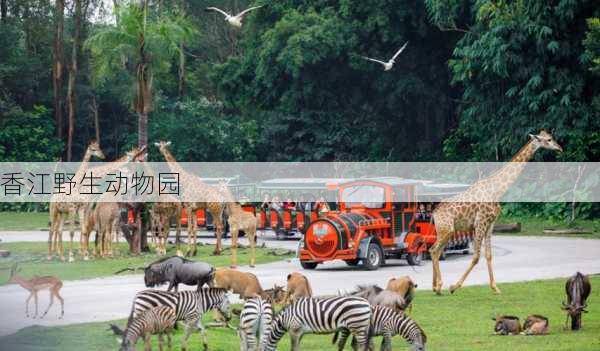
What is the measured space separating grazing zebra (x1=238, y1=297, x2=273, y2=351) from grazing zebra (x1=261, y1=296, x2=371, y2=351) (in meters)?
0.16

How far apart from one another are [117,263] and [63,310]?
28.4ft

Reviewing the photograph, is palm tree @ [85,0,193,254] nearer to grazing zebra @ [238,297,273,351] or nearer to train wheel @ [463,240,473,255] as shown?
train wheel @ [463,240,473,255]

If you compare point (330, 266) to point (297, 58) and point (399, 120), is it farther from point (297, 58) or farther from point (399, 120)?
point (399, 120)

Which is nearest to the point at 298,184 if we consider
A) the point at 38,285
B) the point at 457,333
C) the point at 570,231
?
the point at 570,231

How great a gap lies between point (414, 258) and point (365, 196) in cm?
189

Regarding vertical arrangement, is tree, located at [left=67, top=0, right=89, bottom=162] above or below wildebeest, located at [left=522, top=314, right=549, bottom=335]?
above

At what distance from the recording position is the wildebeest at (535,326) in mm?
14286

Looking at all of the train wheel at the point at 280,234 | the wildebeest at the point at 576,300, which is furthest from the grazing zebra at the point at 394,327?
the train wheel at the point at 280,234

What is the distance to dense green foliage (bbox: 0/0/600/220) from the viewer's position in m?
36.8

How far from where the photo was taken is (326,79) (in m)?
47.5

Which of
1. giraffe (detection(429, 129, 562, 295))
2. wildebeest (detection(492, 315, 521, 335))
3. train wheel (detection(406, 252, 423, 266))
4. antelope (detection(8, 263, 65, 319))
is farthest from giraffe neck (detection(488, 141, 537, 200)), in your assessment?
antelope (detection(8, 263, 65, 319))

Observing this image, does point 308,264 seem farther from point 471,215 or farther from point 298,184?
point 298,184

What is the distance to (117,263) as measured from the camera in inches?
992

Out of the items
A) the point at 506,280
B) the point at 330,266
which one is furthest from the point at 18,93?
the point at 506,280
